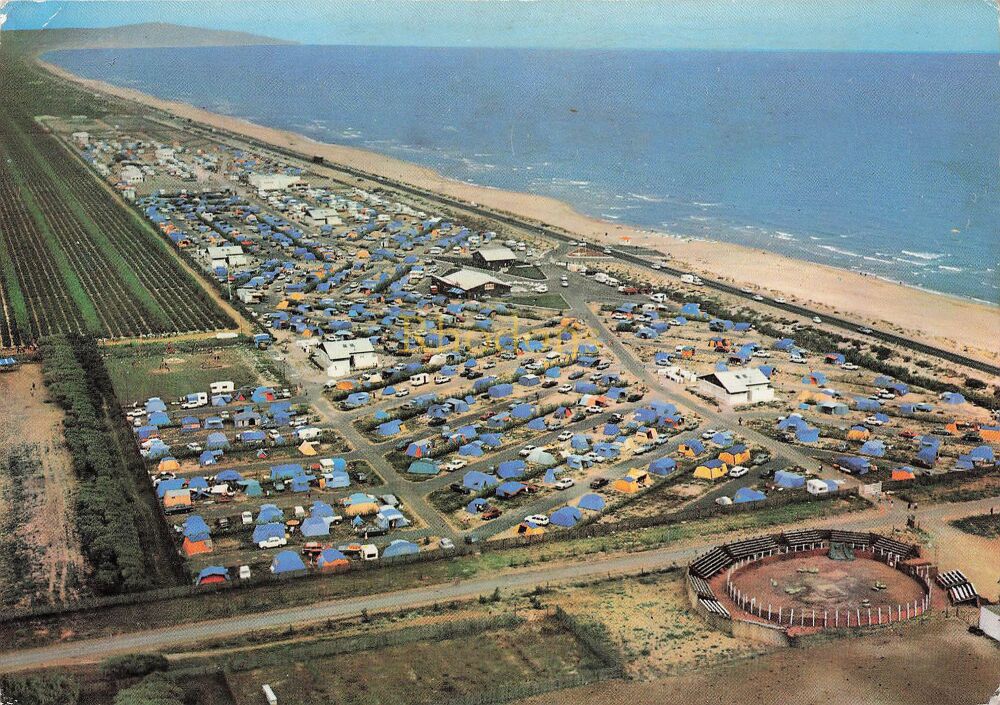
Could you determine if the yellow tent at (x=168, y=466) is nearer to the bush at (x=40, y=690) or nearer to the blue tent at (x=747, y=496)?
the bush at (x=40, y=690)

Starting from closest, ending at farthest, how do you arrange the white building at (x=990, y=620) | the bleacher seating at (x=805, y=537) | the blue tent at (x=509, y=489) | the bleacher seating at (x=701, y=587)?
the white building at (x=990, y=620)
the bleacher seating at (x=701, y=587)
the bleacher seating at (x=805, y=537)
the blue tent at (x=509, y=489)

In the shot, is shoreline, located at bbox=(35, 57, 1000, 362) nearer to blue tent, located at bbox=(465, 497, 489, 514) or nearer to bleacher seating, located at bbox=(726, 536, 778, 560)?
bleacher seating, located at bbox=(726, 536, 778, 560)

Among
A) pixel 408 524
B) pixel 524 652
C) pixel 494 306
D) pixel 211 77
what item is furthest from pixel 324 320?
pixel 211 77

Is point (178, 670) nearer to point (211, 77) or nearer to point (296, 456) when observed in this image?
point (296, 456)

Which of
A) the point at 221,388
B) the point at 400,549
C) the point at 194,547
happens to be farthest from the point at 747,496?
the point at 221,388

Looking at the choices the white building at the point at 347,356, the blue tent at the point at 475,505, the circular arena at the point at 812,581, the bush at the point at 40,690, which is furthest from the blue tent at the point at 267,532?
the white building at the point at 347,356
